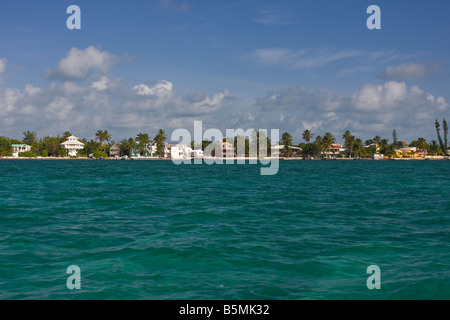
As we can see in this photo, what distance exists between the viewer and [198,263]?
13.0m

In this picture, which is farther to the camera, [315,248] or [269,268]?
[315,248]

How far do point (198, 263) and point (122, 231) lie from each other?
6.58 m

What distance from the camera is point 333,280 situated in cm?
1134
